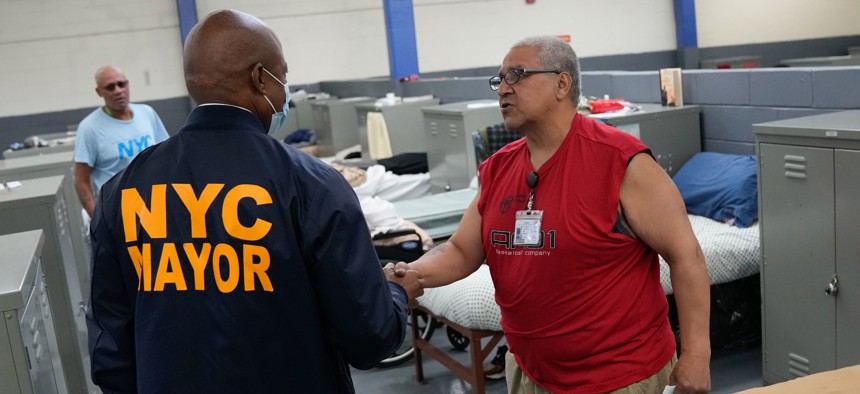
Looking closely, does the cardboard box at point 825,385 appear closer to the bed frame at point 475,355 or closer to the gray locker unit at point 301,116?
the bed frame at point 475,355

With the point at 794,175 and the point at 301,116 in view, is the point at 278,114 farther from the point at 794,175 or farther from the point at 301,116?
the point at 301,116

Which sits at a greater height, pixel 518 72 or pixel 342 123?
pixel 518 72

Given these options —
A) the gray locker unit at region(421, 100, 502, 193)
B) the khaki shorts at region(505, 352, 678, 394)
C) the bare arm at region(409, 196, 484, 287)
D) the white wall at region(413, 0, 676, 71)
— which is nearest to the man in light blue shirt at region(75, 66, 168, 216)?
the gray locker unit at region(421, 100, 502, 193)

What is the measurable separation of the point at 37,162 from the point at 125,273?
4.11 metres

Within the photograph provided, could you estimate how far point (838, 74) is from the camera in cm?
388

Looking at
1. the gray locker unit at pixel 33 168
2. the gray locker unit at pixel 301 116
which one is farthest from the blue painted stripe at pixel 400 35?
the gray locker unit at pixel 33 168

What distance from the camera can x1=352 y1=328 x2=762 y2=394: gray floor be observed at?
3904mm

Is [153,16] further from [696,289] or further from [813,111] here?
[696,289]

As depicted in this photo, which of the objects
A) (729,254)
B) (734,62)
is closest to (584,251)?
(729,254)

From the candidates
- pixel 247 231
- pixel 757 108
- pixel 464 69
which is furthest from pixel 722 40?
pixel 247 231

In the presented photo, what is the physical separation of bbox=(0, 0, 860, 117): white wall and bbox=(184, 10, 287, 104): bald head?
10.4m

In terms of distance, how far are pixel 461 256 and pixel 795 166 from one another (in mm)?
1710

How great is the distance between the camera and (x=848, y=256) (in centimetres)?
322

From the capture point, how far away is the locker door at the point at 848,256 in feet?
10.3
